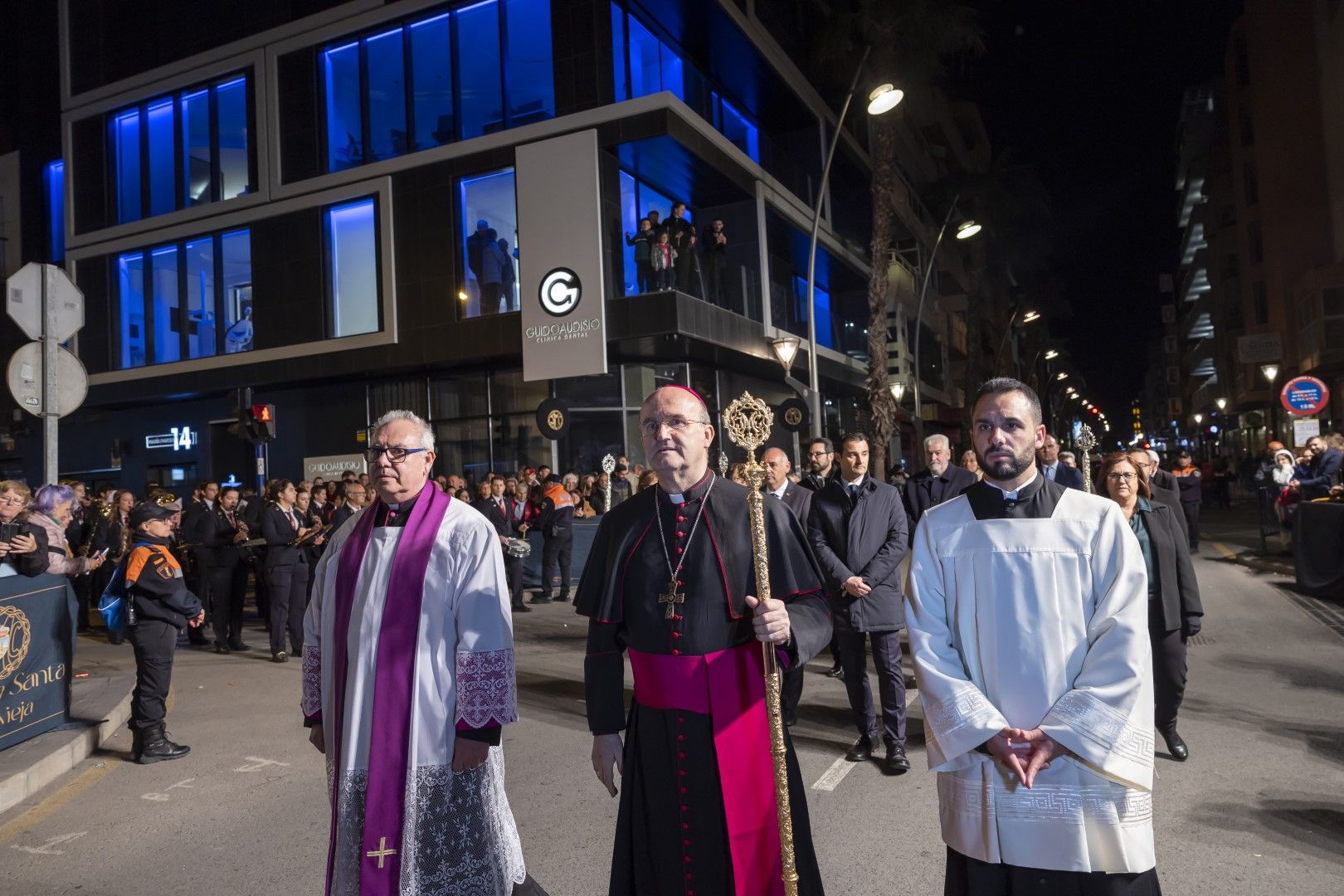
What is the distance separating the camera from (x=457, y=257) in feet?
66.4

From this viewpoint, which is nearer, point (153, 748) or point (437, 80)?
point (153, 748)

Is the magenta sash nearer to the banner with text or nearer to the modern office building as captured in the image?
the modern office building

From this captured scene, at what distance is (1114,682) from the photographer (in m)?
2.70

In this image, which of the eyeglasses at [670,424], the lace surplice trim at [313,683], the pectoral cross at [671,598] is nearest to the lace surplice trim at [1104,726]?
the pectoral cross at [671,598]

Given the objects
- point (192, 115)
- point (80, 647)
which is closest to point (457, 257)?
point (192, 115)

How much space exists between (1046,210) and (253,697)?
129ft

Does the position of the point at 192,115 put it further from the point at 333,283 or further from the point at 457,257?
the point at 457,257

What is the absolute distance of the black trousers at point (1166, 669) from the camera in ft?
18.3

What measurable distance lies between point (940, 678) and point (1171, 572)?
3.55 meters

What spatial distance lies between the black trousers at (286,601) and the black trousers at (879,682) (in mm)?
7093

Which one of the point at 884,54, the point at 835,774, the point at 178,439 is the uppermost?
the point at 884,54

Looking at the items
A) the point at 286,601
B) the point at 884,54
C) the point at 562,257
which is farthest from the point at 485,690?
the point at 884,54

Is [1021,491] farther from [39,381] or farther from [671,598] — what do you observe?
[39,381]

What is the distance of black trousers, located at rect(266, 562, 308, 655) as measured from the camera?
415 inches
